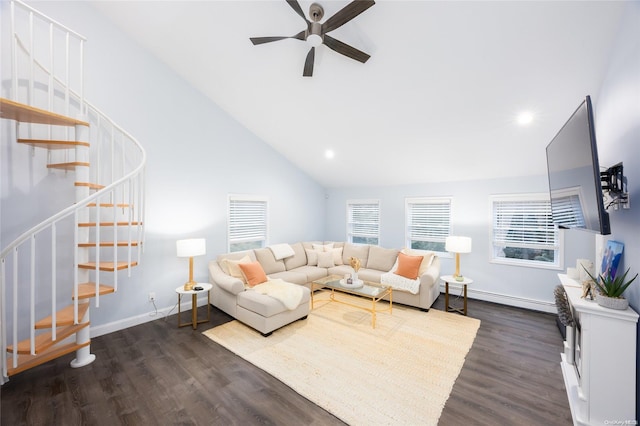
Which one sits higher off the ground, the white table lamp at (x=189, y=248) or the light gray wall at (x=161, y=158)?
the light gray wall at (x=161, y=158)

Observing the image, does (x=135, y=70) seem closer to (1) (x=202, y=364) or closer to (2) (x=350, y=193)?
(1) (x=202, y=364)

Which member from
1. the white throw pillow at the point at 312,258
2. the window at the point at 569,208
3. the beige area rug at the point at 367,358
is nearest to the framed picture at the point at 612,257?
the window at the point at 569,208

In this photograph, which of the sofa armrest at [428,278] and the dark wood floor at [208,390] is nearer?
the dark wood floor at [208,390]

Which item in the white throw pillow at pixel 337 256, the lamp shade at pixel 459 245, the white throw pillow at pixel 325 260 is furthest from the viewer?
the white throw pillow at pixel 337 256

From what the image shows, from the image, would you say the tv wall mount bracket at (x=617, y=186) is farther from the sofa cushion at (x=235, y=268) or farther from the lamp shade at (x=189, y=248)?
the lamp shade at (x=189, y=248)

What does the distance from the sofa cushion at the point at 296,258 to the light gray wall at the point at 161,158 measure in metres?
1.27

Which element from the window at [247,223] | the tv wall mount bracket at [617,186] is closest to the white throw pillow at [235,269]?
the window at [247,223]

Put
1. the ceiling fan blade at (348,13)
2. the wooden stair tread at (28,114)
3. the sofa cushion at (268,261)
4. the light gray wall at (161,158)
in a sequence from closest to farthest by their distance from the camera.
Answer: the ceiling fan blade at (348,13)
the wooden stair tread at (28,114)
the light gray wall at (161,158)
the sofa cushion at (268,261)

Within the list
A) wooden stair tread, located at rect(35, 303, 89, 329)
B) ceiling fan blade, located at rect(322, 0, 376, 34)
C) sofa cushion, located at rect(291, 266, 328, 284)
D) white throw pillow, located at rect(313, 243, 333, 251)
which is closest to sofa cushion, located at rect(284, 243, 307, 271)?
sofa cushion, located at rect(291, 266, 328, 284)

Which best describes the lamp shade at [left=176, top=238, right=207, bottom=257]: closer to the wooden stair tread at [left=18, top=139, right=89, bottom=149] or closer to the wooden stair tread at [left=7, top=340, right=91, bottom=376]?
the wooden stair tread at [left=7, top=340, right=91, bottom=376]

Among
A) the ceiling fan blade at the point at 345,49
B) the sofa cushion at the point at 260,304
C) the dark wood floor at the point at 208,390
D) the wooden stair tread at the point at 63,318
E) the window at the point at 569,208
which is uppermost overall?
the ceiling fan blade at the point at 345,49

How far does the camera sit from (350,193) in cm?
621

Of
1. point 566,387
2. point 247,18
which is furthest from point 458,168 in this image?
point 247,18

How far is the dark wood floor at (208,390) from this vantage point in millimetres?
1931
